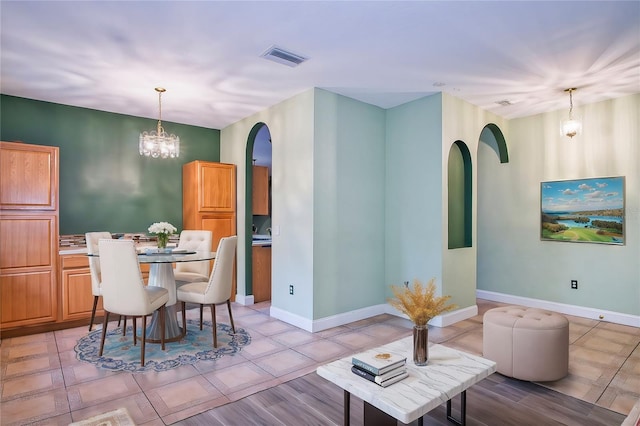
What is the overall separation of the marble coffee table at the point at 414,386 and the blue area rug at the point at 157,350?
5.84 ft

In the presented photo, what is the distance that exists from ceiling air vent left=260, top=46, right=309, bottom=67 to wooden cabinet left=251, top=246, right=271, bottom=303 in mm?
2891

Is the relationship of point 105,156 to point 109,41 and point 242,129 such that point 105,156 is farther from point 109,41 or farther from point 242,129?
point 109,41

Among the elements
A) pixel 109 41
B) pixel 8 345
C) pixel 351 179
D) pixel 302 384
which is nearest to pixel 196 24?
pixel 109 41

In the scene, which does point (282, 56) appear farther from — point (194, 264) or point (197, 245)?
point (194, 264)

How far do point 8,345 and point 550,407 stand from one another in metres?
4.79

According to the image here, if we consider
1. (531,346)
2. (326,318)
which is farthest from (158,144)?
(531,346)

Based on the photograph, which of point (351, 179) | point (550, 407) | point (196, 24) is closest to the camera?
point (550, 407)

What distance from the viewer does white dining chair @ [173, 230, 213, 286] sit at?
4.37 m

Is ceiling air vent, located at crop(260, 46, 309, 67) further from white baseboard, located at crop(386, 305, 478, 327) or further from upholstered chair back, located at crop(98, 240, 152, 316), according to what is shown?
white baseboard, located at crop(386, 305, 478, 327)

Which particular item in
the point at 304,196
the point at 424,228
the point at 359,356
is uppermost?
the point at 304,196

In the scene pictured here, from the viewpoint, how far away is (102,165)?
197 inches

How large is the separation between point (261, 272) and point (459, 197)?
2.96 metres

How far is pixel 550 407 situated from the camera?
8.20 ft

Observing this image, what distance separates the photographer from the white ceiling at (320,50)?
2588mm
